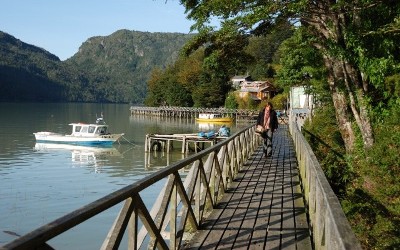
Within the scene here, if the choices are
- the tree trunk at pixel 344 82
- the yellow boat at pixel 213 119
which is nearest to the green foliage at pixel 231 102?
the yellow boat at pixel 213 119

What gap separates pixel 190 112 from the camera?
103562 mm

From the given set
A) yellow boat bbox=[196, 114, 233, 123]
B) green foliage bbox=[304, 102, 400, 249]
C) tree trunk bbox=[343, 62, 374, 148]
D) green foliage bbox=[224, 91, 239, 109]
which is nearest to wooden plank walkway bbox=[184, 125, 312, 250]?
green foliage bbox=[304, 102, 400, 249]

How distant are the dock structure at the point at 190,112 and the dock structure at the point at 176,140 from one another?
45185 millimetres

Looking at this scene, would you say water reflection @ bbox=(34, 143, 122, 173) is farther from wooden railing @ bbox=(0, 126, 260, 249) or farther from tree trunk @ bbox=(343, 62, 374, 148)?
wooden railing @ bbox=(0, 126, 260, 249)

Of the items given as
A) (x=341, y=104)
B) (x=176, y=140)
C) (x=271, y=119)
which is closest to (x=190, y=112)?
(x=176, y=140)

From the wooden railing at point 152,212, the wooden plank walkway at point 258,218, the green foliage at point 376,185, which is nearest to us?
the wooden railing at point 152,212

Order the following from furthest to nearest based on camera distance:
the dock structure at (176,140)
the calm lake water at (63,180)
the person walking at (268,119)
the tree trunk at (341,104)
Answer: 1. the dock structure at (176,140)
2. the tree trunk at (341,104)
3. the calm lake water at (63,180)
4. the person walking at (268,119)

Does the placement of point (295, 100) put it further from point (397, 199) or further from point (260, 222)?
point (260, 222)

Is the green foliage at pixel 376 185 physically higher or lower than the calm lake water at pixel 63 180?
higher

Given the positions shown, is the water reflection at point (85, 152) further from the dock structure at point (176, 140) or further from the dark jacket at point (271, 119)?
the dark jacket at point (271, 119)

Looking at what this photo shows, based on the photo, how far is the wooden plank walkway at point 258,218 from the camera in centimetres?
585

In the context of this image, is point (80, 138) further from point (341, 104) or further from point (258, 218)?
point (258, 218)

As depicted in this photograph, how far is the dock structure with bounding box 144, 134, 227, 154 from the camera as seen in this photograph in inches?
1432

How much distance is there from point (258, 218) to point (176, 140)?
103ft
